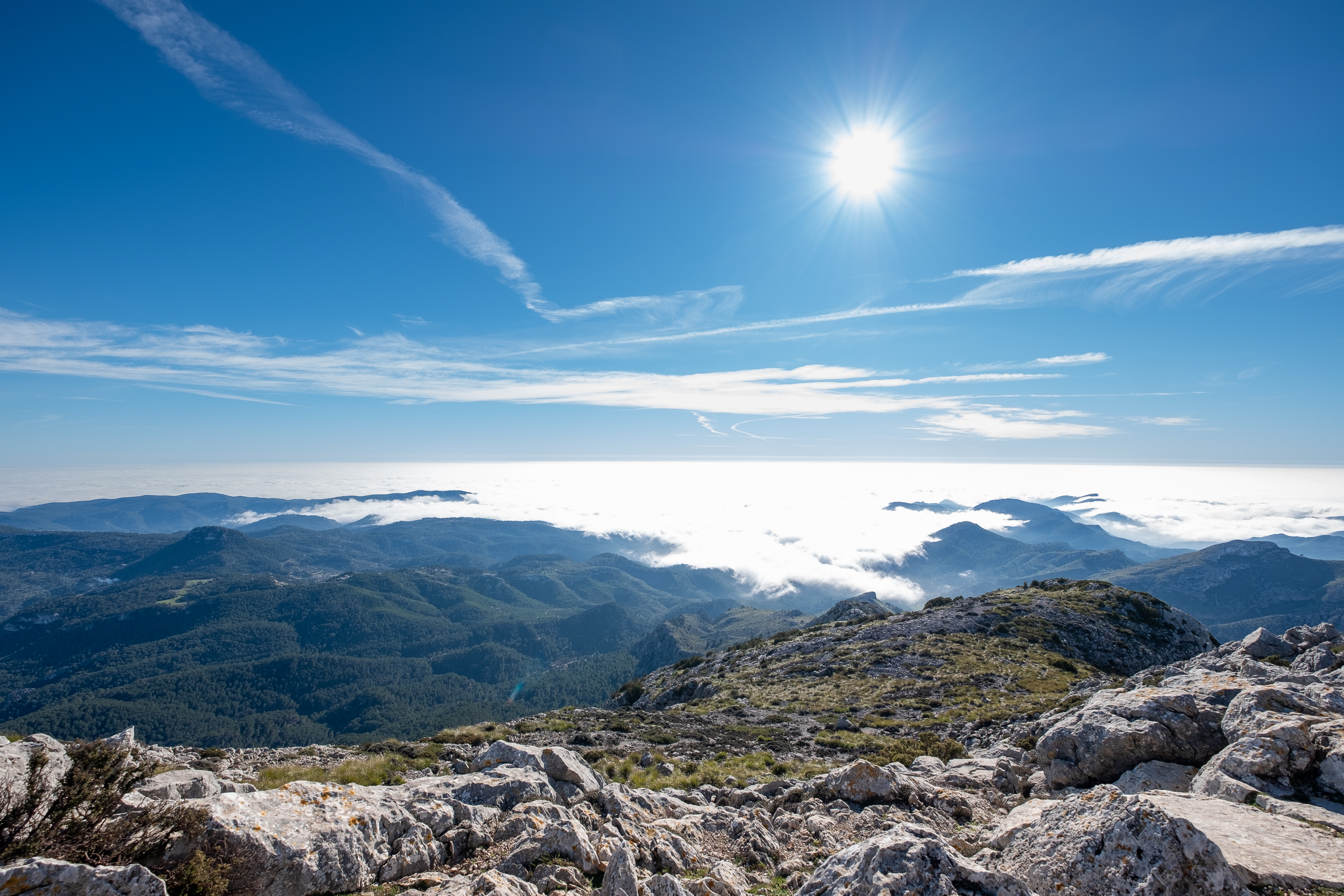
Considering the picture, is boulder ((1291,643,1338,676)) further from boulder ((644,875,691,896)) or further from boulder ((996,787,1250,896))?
boulder ((644,875,691,896))

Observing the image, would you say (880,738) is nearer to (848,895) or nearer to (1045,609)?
(848,895)

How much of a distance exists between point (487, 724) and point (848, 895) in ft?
96.1

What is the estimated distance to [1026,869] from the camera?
8.93 metres

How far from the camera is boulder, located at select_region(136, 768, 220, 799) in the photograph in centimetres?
1156

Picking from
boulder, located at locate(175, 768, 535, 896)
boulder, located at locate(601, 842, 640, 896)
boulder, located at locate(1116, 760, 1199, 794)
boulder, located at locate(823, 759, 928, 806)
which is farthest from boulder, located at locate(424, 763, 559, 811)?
boulder, located at locate(1116, 760, 1199, 794)

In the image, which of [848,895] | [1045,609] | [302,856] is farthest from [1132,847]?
[1045,609]

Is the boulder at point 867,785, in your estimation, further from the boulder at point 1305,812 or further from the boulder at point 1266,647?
the boulder at point 1266,647

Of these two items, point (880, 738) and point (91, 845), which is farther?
point (880, 738)

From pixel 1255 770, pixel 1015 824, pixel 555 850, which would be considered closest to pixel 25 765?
pixel 555 850

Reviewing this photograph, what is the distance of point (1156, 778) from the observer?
13.7 metres

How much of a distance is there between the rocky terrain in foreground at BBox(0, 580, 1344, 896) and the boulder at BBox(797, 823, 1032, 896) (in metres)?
0.04

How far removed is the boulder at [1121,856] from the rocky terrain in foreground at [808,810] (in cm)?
3

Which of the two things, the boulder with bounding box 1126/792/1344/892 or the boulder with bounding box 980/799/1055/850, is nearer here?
the boulder with bounding box 1126/792/1344/892

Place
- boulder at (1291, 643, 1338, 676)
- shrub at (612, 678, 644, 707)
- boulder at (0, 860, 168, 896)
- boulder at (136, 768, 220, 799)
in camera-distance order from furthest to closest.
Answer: shrub at (612, 678, 644, 707), boulder at (1291, 643, 1338, 676), boulder at (136, 768, 220, 799), boulder at (0, 860, 168, 896)
